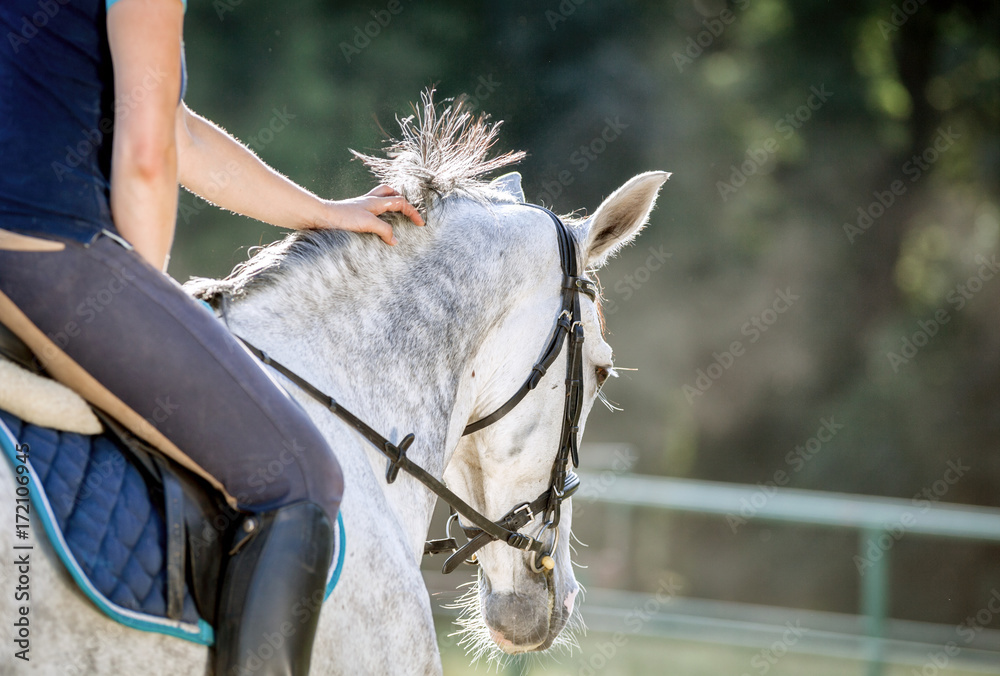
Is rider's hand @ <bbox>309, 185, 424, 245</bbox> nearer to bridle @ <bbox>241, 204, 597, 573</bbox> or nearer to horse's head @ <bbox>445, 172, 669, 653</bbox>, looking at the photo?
horse's head @ <bbox>445, 172, 669, 653</bbox>

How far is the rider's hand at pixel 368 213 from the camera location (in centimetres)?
241

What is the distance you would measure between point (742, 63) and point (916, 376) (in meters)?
5.26

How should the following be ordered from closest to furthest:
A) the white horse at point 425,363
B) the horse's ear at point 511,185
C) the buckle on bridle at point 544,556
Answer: the white horse at point 425,363 < the buckle on bridle at point 544,556 < the horse's ear at point 511,185

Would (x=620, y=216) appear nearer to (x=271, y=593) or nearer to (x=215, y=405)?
(x=215, y=405)

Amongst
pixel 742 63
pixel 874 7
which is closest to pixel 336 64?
pixel 742 63

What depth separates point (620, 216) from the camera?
279 cm

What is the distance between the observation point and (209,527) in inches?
68.7

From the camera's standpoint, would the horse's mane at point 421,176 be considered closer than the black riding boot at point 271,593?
No

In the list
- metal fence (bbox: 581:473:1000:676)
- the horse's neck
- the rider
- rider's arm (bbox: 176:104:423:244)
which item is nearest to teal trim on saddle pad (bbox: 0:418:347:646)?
the rider

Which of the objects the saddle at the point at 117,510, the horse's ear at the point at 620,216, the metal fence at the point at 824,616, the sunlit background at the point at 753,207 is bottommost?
the metal fence at the point at 824,616

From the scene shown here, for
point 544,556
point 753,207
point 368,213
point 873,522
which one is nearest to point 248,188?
point 368,213

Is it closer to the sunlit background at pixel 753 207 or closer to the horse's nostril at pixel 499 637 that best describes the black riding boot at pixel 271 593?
the horse's nostril at pixel 499 637

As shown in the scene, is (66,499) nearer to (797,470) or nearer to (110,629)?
(110,629)

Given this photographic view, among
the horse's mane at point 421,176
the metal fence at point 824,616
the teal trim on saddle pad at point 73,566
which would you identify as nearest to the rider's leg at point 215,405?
the teal trim on saddle pad at point 73,566
